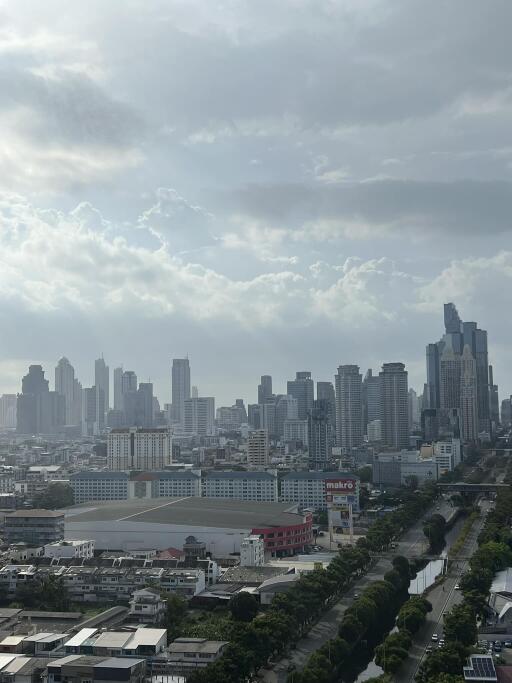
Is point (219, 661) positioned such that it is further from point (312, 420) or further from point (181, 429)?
point (181, 429)

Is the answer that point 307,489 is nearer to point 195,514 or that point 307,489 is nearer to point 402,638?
point 195,514

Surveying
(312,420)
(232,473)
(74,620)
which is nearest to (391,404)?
(312,420)

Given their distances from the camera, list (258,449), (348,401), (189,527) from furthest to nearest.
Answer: (348,401)
(258,449)
(189,527)

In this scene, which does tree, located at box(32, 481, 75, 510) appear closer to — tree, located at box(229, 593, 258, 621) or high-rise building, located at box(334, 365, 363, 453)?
tree, located at box(229, 593, 258, 621)

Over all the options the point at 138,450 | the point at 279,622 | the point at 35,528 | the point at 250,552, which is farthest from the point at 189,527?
the point at 138,450

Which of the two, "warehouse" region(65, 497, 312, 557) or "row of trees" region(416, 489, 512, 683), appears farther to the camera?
"warehouse" region(65, 497, 312, 557)

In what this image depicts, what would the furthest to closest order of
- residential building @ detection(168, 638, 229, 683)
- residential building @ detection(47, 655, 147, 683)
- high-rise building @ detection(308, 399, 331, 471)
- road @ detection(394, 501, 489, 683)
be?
high-rise building @ detection(308, 399, 331, 471), road @ detection(394, 501, 489, 683), residential building @ detection(168, 638, 229, 683), residential building @ detection(47, 655, 147, 683)

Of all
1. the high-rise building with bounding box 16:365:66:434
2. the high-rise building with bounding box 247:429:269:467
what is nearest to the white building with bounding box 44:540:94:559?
the high-rise building with bounding box 247:429:269:467
